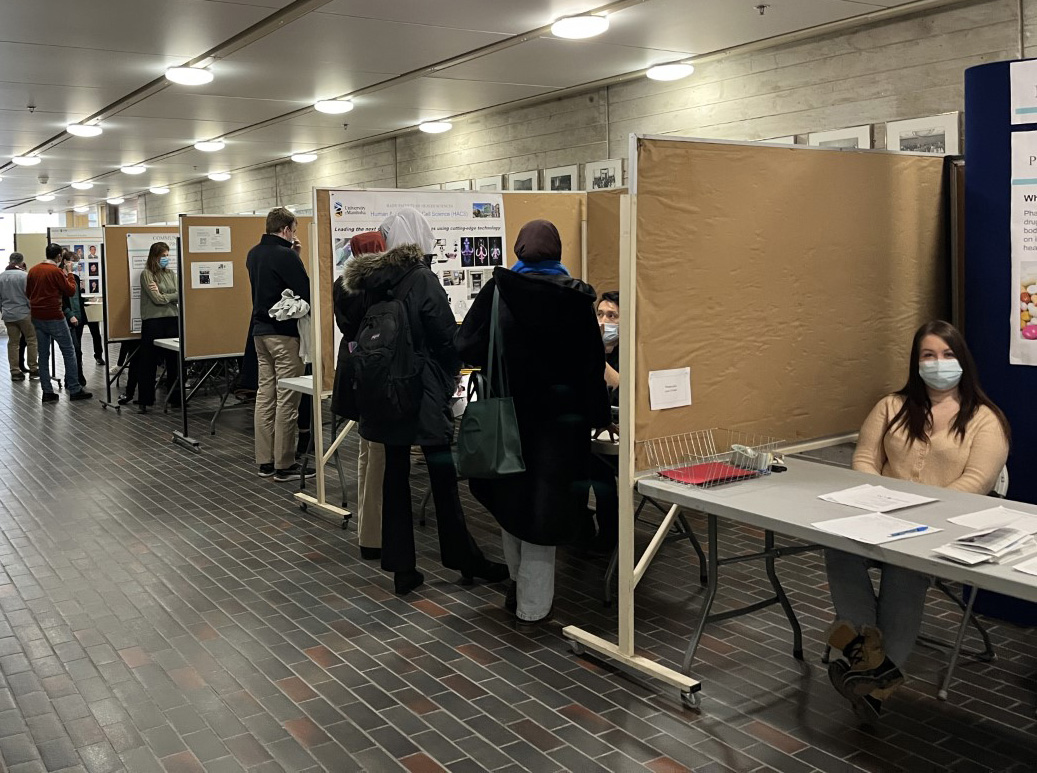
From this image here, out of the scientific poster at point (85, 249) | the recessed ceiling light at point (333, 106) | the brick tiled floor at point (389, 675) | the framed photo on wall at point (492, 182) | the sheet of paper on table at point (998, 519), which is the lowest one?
the brick tiled floor at point (389, 675)

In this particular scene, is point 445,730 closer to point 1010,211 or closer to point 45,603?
point 45,603

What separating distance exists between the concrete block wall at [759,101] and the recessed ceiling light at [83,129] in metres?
3.12

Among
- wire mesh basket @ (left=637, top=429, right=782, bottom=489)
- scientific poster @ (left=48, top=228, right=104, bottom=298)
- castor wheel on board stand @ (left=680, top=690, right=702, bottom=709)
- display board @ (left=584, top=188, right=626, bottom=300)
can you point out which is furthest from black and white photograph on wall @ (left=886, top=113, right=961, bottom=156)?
scientific poster @ (left=48, top=228, right=104, bottom=298)

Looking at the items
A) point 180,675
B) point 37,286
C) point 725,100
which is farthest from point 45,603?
point 37,286

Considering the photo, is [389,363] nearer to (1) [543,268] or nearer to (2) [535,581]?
(1) [543,268]

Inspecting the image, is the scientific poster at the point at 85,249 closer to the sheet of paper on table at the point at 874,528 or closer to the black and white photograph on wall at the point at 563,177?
the black and white photograph on wall at the point at 563,177

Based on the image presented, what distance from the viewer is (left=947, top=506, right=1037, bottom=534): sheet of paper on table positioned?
8.44ft

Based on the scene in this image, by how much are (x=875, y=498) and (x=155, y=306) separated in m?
7.35

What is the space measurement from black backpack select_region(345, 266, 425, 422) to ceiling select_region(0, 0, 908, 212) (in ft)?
7.60

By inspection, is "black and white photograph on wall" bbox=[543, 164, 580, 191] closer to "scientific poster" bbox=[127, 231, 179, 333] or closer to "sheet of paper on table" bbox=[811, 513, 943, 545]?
"scientific poster" bbox=[127, 231, 179, 333]

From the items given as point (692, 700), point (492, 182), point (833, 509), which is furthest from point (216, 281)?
point (833, 509)

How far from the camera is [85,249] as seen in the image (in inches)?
496

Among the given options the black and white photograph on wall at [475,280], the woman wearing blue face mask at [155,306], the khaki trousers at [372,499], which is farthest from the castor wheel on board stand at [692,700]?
the woman wearing blue face mask at [155,306]

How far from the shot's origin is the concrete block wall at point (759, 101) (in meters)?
5.54
